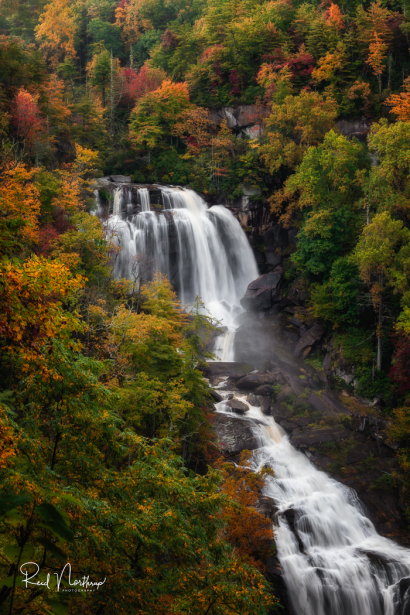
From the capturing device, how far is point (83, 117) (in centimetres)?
3553

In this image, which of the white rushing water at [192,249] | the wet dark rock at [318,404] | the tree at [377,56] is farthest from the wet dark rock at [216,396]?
the tree at [377,56]

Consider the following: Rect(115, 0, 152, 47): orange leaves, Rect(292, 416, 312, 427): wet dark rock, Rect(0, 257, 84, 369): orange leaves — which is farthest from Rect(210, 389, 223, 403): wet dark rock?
Rect(115, 0, 152, 47): orange leaves

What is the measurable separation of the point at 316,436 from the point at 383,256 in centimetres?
1010

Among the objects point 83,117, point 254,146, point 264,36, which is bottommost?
point 254,146

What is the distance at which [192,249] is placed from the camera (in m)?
32.8

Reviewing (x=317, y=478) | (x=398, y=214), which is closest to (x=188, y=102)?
(x=398, y=214)

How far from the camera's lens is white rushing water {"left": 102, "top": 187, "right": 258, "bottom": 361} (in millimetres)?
30125

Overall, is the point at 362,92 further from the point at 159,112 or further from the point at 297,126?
the point at 159,112

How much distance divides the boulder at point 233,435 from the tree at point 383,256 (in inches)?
380

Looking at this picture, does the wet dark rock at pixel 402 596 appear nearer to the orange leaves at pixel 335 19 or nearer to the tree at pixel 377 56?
the tree at pixel 377 56

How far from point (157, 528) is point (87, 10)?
77578 millimetres

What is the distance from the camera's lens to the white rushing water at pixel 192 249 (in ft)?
98.8

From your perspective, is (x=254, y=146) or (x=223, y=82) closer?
(x=254, y=146)

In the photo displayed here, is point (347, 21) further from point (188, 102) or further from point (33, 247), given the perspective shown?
point (33, 247)
